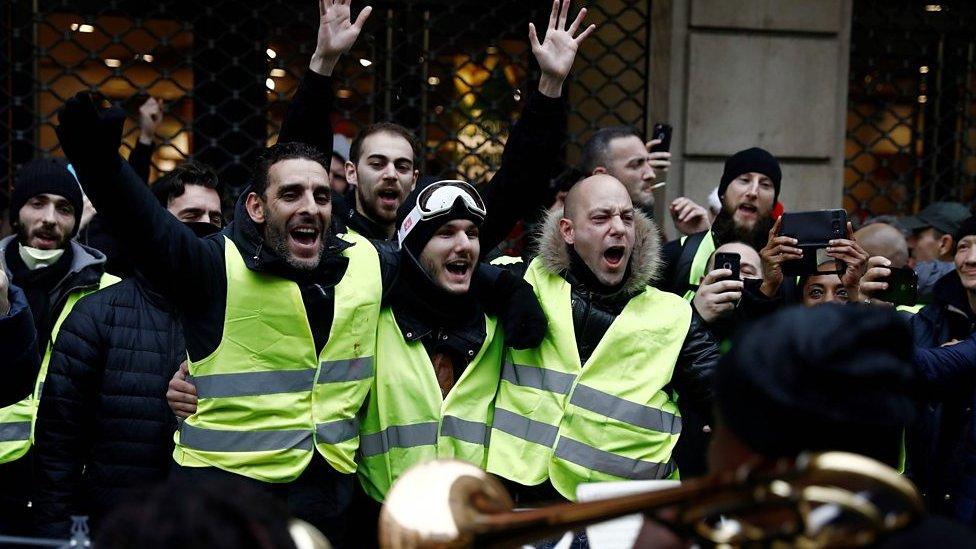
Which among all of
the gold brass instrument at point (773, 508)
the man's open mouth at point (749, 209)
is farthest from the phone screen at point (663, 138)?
the gold brass instrument at point (773, 508)

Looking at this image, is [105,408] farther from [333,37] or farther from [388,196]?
[333,37]

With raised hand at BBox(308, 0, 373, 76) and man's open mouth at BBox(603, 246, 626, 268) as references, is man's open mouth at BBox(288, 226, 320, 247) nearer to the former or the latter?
raised hand at BBox(308, 0, 373, 76)

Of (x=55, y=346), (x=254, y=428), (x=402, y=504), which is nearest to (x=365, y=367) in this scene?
(x=254, y=428)

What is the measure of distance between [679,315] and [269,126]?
14.9 feet

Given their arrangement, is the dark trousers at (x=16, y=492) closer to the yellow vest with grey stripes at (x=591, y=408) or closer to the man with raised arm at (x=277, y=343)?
the man with raised arm at (x=277, y=343)

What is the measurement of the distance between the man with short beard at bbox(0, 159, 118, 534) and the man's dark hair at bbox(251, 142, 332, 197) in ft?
3.35

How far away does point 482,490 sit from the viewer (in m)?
1.88

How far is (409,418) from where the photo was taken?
398cm

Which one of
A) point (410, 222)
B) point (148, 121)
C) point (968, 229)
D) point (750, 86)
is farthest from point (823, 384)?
point (750, 86)

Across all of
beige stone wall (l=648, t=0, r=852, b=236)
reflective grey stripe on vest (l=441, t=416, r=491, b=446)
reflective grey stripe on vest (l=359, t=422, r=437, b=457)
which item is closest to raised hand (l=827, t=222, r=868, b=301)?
reflective grey stripe on vest (l=441, t=416, r=491, b=446)

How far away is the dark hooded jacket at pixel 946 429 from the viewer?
14.6 ft

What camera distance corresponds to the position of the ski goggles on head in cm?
414

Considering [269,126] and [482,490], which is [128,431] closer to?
[482,490]

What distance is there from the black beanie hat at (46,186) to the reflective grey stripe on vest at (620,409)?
244cm
